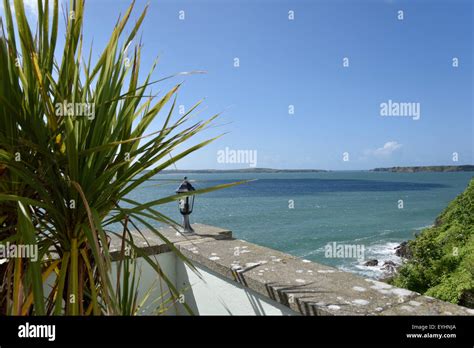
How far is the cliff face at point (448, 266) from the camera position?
812cm

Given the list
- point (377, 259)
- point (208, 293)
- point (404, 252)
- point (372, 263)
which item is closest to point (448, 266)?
point (372, 263)

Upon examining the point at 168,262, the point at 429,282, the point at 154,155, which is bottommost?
the point at 429,282

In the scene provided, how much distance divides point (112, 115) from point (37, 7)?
57 centimetres

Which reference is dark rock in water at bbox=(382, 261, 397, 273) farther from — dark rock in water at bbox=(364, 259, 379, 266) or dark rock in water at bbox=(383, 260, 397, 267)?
dark rock in water at bbox=(364, 259, 379, 266)

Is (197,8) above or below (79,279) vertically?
above

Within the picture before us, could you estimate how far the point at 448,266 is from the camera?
998 cm

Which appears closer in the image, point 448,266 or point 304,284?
point 304,284

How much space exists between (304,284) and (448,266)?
35.2ft

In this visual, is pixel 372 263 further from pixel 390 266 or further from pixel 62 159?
pixel 62 159

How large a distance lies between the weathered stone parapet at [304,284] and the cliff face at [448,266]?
761cm

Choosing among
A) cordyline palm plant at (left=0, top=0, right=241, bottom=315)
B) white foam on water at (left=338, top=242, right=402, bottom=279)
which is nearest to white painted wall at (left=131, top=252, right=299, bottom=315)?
cordyline palm plant at (left=0, top=0, right=241, bottom=315)

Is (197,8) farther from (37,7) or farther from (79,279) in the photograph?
(79,279)

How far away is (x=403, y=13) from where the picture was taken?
337 centimetres
